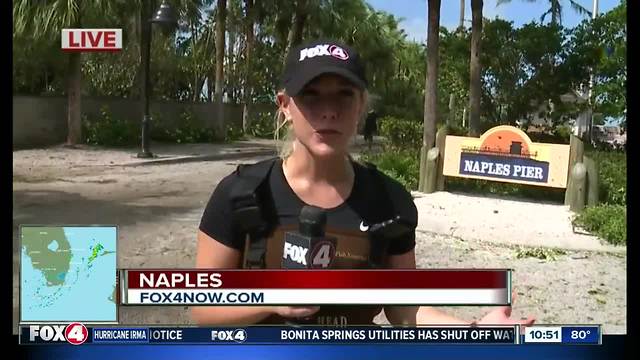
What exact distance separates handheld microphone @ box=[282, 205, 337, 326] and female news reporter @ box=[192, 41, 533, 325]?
0.09 feet

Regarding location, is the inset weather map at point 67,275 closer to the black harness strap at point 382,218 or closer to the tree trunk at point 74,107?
the tree trunk at point 74,107

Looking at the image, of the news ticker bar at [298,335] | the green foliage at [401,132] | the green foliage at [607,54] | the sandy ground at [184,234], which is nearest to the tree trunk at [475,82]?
the green foliage at [401,132]

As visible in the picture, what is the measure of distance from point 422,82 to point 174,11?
119 centimetres

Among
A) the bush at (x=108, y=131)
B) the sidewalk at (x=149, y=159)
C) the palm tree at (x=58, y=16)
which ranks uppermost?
the palm tree at (x=58, y=16)

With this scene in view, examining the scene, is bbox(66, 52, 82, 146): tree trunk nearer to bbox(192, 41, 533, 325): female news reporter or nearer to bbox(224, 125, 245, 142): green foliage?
bbox(224, 125, 245, 142): green foliage

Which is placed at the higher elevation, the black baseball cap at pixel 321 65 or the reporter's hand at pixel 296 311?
the black baseball cap at pixel 321 65

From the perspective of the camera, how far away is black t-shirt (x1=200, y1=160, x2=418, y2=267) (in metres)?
1.54

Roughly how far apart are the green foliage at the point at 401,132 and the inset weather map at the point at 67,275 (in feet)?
3.83

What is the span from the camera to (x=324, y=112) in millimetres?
1561

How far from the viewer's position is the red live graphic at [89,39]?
2.10 meters

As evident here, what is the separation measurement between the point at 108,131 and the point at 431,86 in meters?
1.50

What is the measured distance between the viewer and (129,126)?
2.88 metres

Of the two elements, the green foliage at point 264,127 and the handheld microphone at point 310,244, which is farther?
the green foliage at point 264,127
